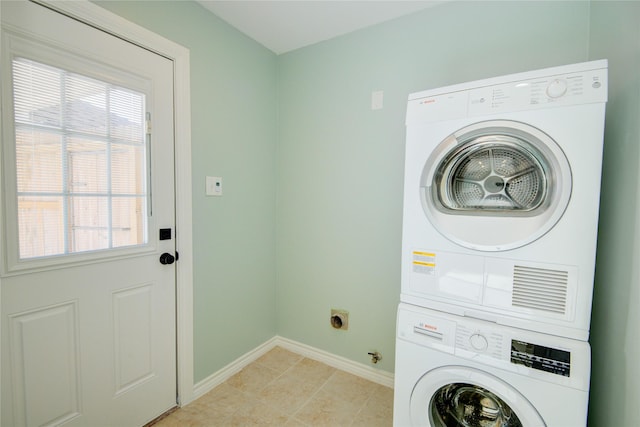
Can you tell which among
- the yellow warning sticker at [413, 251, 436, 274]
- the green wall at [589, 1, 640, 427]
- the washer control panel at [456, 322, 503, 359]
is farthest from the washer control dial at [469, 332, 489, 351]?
the green wall at [589, 1, 640, 427]

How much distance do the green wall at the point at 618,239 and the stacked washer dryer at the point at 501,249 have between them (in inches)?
6.0

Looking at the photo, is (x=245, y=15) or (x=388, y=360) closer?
(x=245, y=15)

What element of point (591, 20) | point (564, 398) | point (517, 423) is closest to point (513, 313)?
point (564, 398)

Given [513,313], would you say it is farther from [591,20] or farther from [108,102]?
[108,102]

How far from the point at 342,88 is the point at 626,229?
65.3 inches

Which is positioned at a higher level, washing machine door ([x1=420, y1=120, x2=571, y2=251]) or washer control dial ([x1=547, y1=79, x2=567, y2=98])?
washer control dial ([x1=547, y1=79, x2=567, y2=98])

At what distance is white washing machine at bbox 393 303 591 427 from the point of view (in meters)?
Result: 0.96

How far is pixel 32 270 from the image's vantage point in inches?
44.5

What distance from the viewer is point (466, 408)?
4.10 ft

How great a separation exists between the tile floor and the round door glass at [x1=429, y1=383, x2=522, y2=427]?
1.57ft

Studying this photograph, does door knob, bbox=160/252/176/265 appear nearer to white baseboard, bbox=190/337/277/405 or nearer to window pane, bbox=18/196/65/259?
window pane, bbox=18/196/65/259

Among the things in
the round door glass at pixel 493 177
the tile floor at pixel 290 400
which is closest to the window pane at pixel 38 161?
the tile floor at pixel 290 400

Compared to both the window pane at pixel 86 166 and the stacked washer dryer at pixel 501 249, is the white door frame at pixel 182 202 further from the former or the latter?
the stacked washer dryer at pixel 501 249

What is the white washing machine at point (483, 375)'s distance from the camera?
956 millimetres
